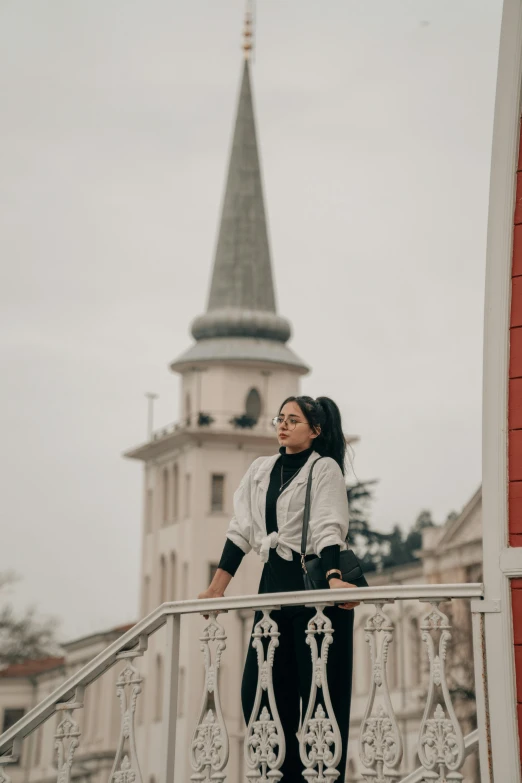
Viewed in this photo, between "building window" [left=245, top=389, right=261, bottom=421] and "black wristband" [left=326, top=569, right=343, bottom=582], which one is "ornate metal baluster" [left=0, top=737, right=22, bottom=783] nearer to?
"black wristband" [left=326, top=569, right=343, bottom=582]

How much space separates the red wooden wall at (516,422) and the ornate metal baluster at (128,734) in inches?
77.4

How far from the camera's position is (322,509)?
7.23 m

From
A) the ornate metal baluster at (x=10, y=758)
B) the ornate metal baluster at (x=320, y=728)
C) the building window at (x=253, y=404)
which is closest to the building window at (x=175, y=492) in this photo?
the building window at (x=253, y=404)

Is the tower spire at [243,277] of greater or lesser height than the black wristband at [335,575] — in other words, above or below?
above

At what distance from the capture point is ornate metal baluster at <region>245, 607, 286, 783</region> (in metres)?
6.77

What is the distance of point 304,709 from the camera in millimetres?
7070

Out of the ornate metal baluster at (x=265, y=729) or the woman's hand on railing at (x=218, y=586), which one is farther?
the woman's hand on railing at (x=218, y=586)

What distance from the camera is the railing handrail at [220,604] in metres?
6.49

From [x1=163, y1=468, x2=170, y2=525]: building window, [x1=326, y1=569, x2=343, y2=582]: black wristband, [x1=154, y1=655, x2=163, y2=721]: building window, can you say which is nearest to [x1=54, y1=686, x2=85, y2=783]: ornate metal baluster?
[x1=326, y1=569, x2=343, y2=582]: black wristband

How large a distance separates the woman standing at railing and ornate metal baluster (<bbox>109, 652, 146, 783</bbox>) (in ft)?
1.79

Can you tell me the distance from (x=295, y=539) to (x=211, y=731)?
3.39ft

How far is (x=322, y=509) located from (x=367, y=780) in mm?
1381

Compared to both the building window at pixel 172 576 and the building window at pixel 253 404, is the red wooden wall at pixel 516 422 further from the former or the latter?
the building window at pixel 253 404

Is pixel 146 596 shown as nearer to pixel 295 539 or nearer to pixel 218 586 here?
pixel 218 586
